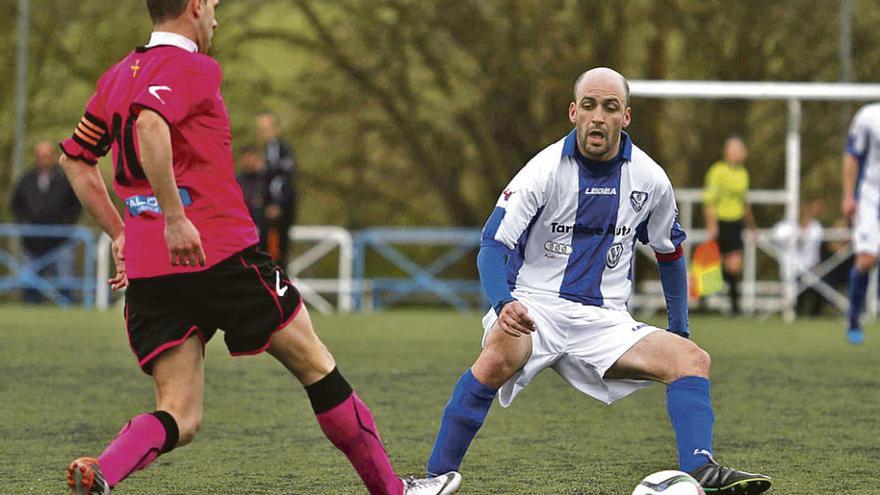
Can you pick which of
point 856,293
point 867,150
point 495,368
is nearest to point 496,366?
point 495,368

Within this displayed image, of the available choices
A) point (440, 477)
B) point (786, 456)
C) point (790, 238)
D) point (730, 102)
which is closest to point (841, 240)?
point (790, 238)

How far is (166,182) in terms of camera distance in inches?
179

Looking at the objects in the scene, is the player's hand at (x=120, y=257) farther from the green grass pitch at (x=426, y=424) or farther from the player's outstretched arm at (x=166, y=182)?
the green grass pitch at (x=426, y=424)

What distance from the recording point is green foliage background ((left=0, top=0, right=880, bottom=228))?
2539cm

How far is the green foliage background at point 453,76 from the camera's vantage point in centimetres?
2539

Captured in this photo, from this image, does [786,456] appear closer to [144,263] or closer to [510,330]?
[510,330]

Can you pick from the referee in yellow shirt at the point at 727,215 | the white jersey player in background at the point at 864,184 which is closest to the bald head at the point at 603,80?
the white jersey player in background at the point at 864,184

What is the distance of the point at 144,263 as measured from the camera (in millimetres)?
4789

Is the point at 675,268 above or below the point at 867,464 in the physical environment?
above

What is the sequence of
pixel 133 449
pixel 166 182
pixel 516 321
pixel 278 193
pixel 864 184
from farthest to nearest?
pixel 278 193 → pixel 864 184 → pixel 516 321 → pixel 133 449 → pixel 166 182

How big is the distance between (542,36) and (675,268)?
19742 mm

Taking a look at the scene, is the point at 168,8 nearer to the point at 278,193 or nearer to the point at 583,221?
the point at 583,221

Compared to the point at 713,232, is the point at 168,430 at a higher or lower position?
higher

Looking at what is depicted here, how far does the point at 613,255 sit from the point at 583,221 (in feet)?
0.59
